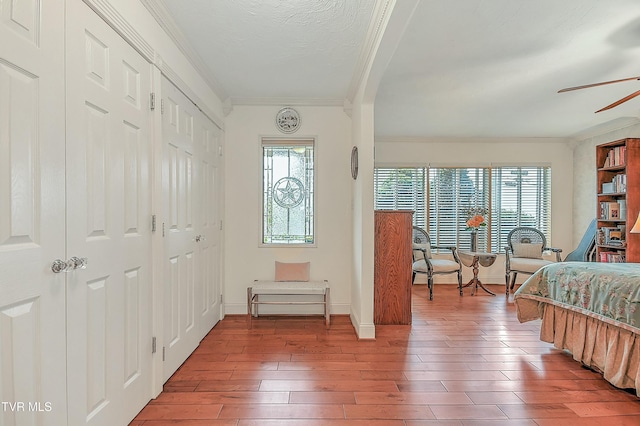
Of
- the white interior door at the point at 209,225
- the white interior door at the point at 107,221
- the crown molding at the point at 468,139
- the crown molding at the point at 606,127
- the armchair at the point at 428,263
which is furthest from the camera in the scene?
the crown molding at the point at 468,139

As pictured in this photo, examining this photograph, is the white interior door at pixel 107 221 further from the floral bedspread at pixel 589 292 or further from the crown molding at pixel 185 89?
the floral bedspread at pixel 589 292

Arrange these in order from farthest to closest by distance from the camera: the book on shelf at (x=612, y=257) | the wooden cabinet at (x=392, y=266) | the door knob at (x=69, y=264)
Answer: the book on shelf at (x=612, y=257)
the wooden cabinet at (x=392, y=266)
the door knob at (x=69, y=264)

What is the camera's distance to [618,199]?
14.2 feet

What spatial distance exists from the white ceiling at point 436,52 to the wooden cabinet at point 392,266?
140 cm

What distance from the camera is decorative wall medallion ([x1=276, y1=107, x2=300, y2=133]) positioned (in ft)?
12.8

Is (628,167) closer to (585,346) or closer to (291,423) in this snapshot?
(585,346)

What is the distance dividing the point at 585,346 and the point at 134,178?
3.27 metres

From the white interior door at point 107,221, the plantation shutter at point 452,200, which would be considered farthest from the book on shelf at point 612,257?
the white interior door at point 107,221

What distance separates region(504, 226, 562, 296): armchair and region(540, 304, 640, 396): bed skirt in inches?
88.2

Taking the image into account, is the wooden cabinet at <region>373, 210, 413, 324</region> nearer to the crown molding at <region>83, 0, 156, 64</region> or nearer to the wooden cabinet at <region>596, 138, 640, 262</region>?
the crown molding at <region>83, 0, 156, 64</region>

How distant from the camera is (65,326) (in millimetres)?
1380

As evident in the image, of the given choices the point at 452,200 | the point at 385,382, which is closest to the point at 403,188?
the point at 452,200

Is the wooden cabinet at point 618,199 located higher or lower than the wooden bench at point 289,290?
higher

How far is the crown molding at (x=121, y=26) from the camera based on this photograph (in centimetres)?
159
